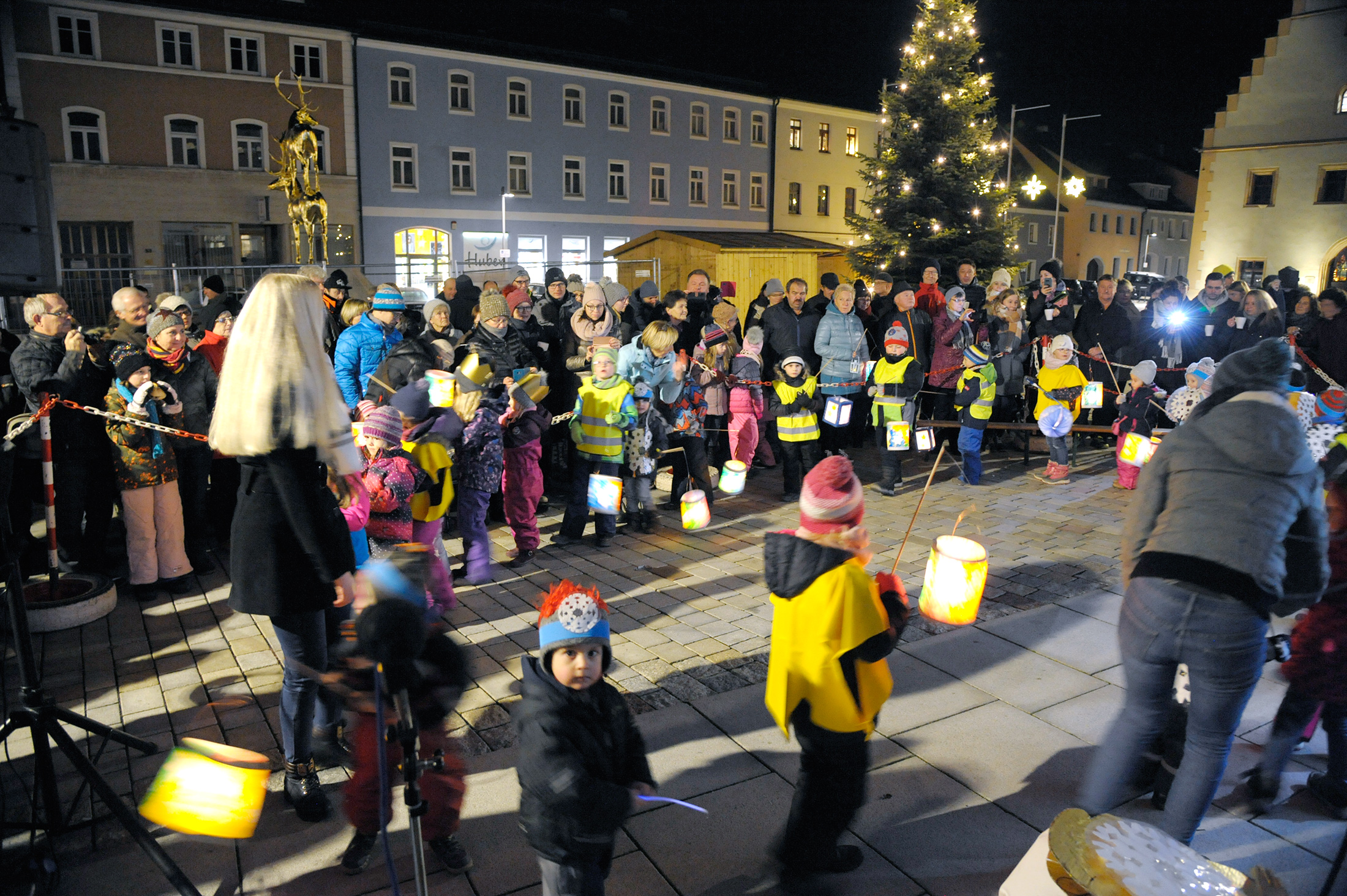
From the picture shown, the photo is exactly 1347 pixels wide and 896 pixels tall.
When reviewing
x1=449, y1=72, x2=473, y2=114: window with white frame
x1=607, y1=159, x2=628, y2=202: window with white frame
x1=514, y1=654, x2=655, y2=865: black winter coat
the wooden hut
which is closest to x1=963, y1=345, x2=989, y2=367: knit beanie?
x1=514, y1=654, x2=655, y2=865: black winter coat

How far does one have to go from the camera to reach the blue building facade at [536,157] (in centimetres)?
3025

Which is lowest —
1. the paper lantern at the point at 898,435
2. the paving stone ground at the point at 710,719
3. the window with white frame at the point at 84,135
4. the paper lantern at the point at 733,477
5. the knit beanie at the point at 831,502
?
the paving stone ground at the point at 710,719

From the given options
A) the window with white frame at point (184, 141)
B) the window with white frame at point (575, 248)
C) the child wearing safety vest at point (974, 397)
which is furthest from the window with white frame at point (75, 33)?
the child wearing safety vest at point (974, 397)

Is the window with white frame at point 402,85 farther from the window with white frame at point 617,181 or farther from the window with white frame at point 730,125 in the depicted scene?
the window with white frame at point 730,125

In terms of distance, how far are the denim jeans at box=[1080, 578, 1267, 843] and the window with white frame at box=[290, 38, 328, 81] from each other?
3114 cm

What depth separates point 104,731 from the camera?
150 inches

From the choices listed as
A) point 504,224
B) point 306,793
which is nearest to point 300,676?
point 306,793

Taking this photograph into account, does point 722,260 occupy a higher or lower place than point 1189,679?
higher

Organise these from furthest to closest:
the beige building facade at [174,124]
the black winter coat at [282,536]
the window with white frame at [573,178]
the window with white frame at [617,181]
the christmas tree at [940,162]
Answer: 1. the window with white frame at [617,181]
2. the window with white frame at [573,178]
3. the beige building facade at [174,124]
4. the christmas tree at [940,162]
5. the black winter coat at [282,536]

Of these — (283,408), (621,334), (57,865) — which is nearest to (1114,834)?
(283,408)

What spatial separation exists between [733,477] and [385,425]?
366 centimetres

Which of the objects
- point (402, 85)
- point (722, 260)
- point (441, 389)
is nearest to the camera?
point (441, 389)

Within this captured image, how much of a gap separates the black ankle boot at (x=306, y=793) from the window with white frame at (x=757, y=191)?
3903cm

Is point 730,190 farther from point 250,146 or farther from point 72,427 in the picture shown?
point 72,427
